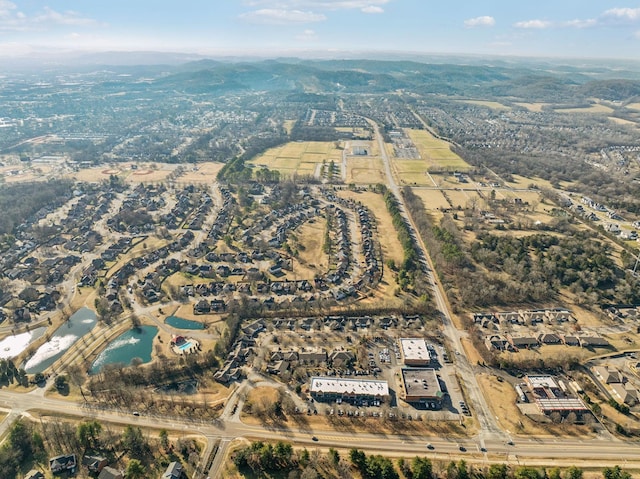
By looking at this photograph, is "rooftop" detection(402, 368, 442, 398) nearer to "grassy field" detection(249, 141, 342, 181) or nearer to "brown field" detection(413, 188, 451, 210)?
"brown field" detection(413, 188, 451, 210)

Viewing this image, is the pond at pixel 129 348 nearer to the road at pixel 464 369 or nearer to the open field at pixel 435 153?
the road at pixel 464 369

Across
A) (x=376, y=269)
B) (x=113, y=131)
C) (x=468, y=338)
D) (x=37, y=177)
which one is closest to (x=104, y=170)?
(x=37, y=177)

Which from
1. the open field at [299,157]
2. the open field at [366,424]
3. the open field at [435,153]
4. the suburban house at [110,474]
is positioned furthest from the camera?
the open field at [435,153]

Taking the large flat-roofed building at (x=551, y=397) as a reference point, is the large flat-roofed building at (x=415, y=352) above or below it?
above

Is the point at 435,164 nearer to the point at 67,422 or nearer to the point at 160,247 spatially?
the point at 160,247

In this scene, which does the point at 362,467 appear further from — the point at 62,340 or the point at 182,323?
the point at 62,340

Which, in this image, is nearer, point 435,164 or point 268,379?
point 268,379

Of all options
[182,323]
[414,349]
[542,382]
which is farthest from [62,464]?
[542,382]

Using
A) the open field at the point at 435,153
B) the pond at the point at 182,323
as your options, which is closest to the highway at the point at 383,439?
the pond at the point at 182,323
